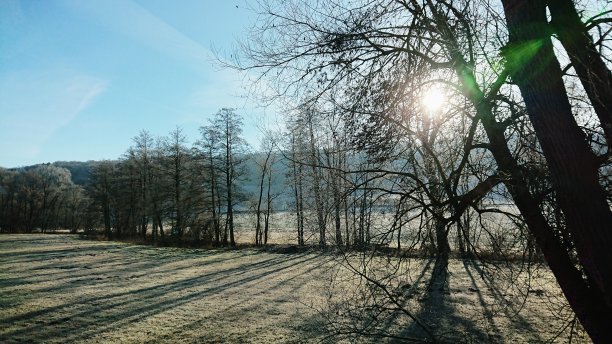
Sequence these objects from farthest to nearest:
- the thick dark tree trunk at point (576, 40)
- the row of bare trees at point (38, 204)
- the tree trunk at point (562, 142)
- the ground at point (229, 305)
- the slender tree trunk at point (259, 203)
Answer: the row of bare trees at point (38, 204) → the slender tree trunk at point (259, 203) → the ground at point (229, 305) → the thick dark tree trunk at point (576, 40) → the tree trunk at point (562, 142)

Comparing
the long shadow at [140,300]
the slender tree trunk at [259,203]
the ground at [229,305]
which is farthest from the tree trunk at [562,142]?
the slender tree trunk at [259,203]

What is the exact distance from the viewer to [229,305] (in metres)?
12.9

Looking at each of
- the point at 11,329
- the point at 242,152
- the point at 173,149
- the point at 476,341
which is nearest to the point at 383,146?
the point at 476,341

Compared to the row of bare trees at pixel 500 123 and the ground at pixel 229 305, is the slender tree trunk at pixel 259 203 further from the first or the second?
the row of bare trees at pixel 500 123

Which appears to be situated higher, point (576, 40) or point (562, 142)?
point (576, 40)

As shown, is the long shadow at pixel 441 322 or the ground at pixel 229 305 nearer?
the long shadow at pixel 441 322

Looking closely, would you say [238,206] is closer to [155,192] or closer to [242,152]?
[242,152]

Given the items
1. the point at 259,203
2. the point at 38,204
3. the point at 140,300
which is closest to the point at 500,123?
the point at 140,300

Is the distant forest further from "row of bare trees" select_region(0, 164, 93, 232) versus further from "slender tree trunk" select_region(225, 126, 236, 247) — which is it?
"row of bare trees" select_region(0, 164, 93, 232)

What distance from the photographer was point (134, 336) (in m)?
9.62

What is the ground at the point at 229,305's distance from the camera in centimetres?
930

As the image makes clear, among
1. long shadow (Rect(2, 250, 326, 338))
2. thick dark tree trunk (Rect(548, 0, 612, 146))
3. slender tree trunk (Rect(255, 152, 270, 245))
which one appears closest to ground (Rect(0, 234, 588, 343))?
long shadow (Rect(2, 250, 326, 338))

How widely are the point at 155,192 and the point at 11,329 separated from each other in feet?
109

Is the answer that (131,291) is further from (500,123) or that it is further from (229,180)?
(229,180)
